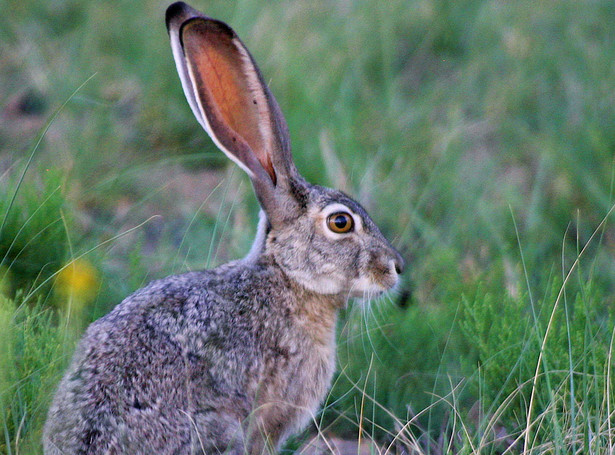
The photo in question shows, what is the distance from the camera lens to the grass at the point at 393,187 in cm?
413

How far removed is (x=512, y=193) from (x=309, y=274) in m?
2.52

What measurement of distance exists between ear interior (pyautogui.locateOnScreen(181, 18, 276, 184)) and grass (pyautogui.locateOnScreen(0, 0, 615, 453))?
0.46 m

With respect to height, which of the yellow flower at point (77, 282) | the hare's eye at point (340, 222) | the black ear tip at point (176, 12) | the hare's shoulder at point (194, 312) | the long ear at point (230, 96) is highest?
the black ear tip at point (176, 12)

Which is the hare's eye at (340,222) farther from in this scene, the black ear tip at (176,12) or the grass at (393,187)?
the black ear tip at (176,12)

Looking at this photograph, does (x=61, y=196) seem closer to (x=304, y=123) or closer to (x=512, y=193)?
(x=304, y=123)

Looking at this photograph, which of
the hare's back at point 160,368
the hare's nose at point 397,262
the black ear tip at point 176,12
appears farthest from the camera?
the hare's nose at point 397,262

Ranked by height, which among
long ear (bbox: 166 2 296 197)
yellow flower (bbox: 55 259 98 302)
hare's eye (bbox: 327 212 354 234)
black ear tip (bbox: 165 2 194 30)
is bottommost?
yellow flower (bbox: 55 259 98 302)

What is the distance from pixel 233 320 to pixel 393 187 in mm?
2501

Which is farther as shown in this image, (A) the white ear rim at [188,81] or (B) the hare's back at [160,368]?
(A) the white ear rim at [188,81]

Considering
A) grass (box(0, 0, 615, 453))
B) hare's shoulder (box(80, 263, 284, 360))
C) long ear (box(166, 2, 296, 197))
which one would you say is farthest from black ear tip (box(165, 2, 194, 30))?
hare's shoulder (box(80, 263, 284, 360))

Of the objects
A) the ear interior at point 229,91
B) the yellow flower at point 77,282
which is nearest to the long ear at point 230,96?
the ear interior at point 229,91

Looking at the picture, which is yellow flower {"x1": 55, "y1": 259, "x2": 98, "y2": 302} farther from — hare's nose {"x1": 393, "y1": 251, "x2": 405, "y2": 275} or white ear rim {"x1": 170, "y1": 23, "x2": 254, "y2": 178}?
hare's nose {"x1": 393, "y1": 251, "x2": 405, "y2": 275}

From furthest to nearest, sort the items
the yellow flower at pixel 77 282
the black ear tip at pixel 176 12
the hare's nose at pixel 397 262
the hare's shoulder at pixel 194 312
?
the hare's nose at pixel 397 262 → the yellow flower at pixel 77 282 → the black ear tip at pixel 176 12 → the hare's shoulder at pixel 194 312

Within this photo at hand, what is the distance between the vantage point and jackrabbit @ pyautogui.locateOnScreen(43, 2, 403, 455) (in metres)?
3.52
